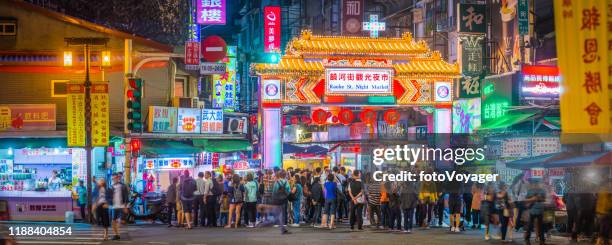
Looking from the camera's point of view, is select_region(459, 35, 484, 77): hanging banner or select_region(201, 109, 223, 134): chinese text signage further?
select_region(459, 35, 484, 77): hanging banner

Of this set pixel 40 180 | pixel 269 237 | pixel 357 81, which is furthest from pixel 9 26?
pixel 269 237

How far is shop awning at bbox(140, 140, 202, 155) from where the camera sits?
109ft

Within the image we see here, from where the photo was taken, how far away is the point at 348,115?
118 ft

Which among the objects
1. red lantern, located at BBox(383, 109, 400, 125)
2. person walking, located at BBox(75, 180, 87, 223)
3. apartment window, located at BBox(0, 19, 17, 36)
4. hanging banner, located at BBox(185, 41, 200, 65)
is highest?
apartment window, located at BBox(0, 19, 17, 36)

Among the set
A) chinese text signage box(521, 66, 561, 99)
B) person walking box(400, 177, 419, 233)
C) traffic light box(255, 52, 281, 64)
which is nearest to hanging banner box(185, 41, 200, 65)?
traffic light box(255, 52, 281, 64)

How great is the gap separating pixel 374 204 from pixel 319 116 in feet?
35.9

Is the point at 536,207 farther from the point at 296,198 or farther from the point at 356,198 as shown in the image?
the point at 296,198

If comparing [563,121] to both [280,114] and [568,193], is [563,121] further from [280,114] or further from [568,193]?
[280,114]

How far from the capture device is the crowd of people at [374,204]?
20603 mm

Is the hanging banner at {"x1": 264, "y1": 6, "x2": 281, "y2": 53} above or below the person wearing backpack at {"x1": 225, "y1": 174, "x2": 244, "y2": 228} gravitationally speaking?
above

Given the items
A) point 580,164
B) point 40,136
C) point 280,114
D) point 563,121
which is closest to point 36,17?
point 40,136

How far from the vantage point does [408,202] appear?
24203mm

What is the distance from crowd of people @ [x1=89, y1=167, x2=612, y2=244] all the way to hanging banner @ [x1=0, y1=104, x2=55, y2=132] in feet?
21.1

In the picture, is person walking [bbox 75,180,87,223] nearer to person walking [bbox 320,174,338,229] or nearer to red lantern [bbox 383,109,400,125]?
person walking [bbox 320,174,338,229]
